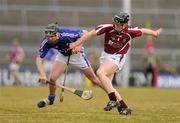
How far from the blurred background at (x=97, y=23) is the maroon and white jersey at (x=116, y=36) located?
20.0 m

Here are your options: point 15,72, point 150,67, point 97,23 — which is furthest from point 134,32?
point 97,23

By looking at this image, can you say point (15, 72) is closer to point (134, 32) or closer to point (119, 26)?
point (134, 32)

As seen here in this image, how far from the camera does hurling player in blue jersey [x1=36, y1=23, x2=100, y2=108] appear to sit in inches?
595

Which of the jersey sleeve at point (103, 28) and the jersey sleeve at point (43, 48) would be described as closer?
the jersey sleeve at point (103, 28)

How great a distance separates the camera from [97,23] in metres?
39.8

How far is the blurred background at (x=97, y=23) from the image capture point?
36000mm

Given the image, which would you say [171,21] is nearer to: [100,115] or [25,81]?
[25,81]

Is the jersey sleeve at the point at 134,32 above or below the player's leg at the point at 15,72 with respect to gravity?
above

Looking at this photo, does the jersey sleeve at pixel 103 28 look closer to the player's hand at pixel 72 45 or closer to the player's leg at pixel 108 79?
the player's leg at pixel 108 79

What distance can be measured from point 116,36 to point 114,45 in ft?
0.81

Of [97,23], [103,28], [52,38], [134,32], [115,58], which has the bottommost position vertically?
[97,23]

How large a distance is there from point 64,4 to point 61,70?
25.1 m

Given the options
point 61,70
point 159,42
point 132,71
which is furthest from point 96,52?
point 61,70

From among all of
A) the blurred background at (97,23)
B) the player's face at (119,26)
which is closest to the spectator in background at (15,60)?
the blurred background at (97,23)
